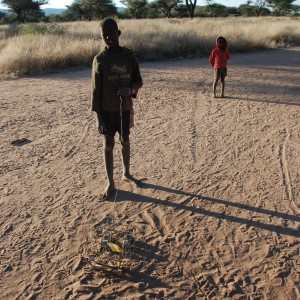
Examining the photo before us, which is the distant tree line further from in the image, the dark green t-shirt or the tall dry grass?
the dark green t-shirt

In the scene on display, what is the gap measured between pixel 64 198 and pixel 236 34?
46.7ft

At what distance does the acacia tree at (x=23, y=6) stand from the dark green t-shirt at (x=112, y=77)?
3163cm

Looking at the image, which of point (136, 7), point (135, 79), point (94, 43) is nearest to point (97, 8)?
point (136, 7)

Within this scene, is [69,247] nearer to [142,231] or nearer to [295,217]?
Answer: [142,231]

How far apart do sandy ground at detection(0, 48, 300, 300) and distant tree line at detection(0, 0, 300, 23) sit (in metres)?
29.8

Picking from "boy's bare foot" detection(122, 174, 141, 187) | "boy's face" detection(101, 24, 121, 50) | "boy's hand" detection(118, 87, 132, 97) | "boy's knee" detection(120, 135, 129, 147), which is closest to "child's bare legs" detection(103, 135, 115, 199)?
"boy's knee" detection(120, 135, 129, 147)

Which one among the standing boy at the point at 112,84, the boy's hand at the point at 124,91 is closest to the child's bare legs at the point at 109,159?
the standing boy at the point at 112,84

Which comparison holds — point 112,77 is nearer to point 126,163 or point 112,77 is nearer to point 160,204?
point 126,163

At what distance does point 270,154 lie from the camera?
4.53 meters

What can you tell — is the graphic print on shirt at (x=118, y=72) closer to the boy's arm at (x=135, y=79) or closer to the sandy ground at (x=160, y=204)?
the boy's arm at (x=135, y=79)

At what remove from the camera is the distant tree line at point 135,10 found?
106 feet

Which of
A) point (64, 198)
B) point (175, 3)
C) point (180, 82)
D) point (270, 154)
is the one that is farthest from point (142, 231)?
point (175, 3)

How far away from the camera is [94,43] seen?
461 inches

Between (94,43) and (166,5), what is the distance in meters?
29.4
